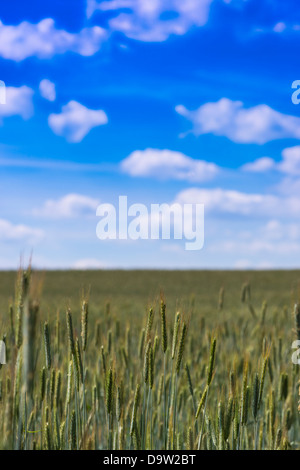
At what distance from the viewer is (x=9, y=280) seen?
38656 mm

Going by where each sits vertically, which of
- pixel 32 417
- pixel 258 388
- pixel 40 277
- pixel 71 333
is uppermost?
pixel 40 277

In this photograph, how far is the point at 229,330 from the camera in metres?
5.77

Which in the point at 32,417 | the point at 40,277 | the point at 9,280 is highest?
the point at 9,280

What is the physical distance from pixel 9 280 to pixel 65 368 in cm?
3621
